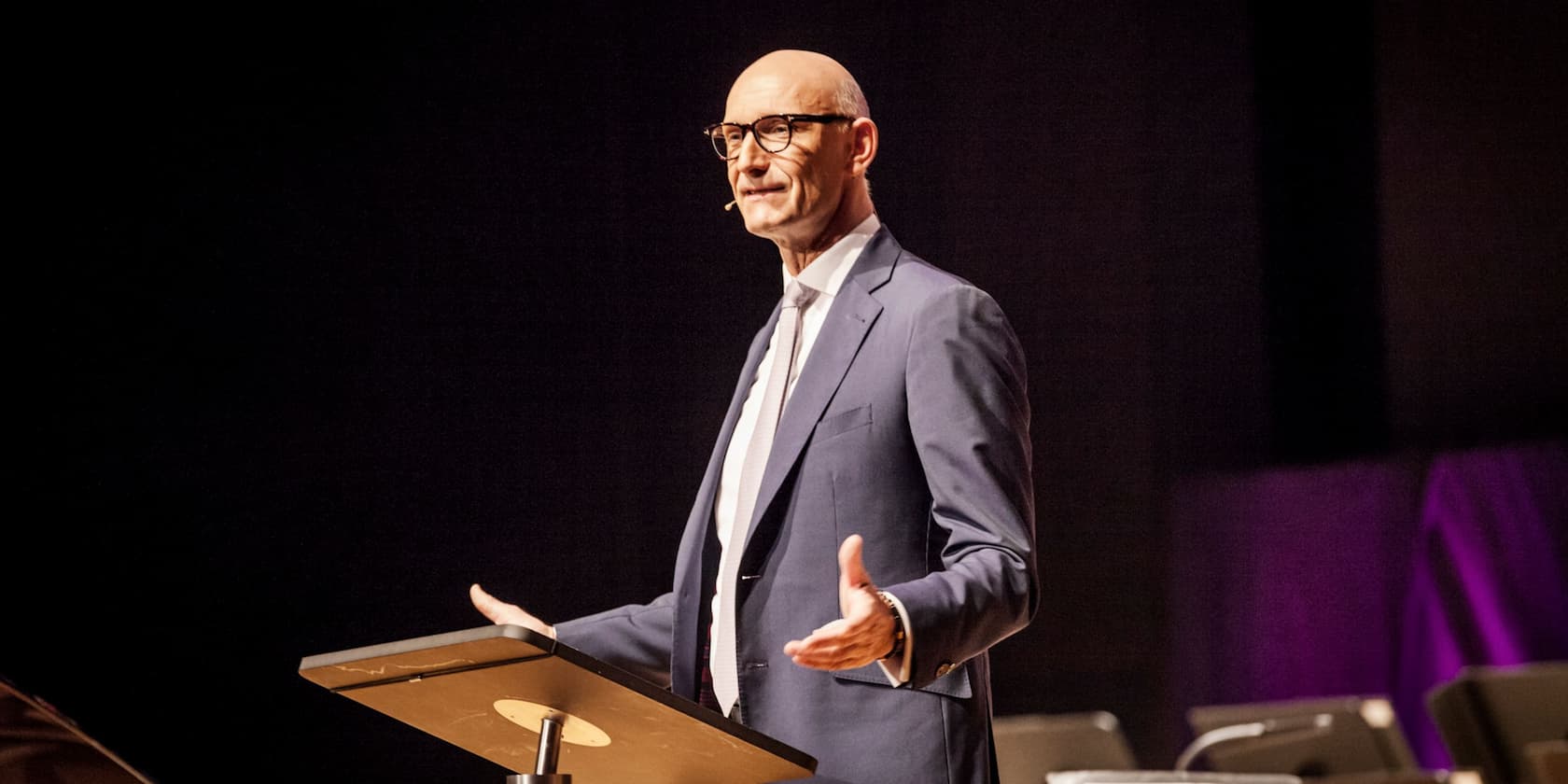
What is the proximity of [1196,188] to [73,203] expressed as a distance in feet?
10.2

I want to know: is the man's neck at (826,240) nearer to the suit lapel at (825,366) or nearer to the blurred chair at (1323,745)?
the suit lapel at (825,366)

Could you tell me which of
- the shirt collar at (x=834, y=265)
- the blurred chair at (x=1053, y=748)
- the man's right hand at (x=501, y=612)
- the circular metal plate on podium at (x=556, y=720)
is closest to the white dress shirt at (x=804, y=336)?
the shirt collar at (x=834, y=265)

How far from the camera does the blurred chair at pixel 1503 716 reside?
2.88 metres

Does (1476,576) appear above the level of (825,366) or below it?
below

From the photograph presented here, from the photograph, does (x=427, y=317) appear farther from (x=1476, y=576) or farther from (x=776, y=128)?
(x=1476, y=576)

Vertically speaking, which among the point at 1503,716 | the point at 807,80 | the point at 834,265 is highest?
the point at 807,80

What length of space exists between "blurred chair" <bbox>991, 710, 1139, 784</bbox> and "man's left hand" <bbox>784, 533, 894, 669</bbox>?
199 cm

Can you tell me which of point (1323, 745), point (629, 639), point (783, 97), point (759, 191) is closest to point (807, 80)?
point (783, 97)

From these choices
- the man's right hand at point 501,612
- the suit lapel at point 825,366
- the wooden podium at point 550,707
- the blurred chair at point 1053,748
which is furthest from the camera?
the blurred chair at point 1053,748

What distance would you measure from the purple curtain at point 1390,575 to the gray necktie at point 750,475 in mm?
3129

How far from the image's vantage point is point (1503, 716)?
2.90 m

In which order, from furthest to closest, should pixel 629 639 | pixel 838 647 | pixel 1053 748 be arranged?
pixel 1053 748, pixel 629 639, pixel 838 647

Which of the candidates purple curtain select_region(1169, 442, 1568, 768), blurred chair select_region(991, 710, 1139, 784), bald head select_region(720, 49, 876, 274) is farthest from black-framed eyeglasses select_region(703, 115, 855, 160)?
purple curtain select_region(1169, 442, 1568, 768)

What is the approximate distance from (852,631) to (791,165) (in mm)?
756
